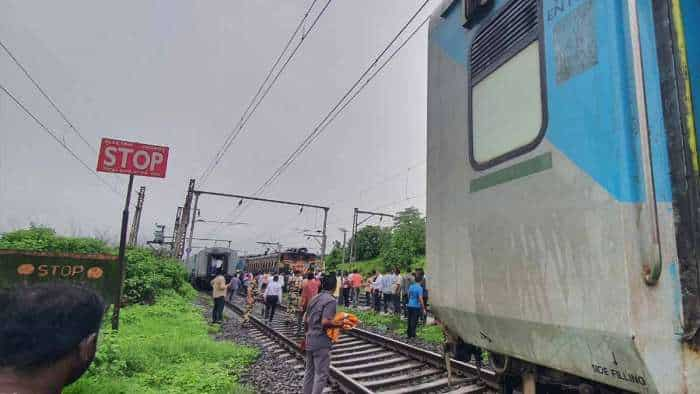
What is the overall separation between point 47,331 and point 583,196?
200 centimetres

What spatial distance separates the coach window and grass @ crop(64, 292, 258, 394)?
5.14 meters

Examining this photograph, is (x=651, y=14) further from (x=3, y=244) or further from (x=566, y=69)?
(x=3, y=244)

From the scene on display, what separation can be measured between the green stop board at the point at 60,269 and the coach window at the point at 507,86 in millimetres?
6993

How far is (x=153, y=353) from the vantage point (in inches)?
299

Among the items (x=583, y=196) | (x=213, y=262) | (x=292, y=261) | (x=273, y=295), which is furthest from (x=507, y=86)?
(x=213, y=262)

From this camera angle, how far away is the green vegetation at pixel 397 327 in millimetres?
10406

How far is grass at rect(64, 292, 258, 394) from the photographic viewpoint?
5555 mm

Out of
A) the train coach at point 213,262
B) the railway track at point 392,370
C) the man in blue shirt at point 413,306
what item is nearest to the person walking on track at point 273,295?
the railway track at point 392,370

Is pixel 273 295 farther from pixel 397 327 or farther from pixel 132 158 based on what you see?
pixel 132 158

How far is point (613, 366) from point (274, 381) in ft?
19.7

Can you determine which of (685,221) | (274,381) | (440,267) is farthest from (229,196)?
(685,221)

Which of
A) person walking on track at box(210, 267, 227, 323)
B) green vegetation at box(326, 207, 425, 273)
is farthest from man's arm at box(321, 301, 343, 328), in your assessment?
green vegetation at box(326, 207, 425, 273)

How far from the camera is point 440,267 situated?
2.73m

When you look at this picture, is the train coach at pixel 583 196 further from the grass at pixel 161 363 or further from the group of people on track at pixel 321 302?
the grass at pixel 161 363
